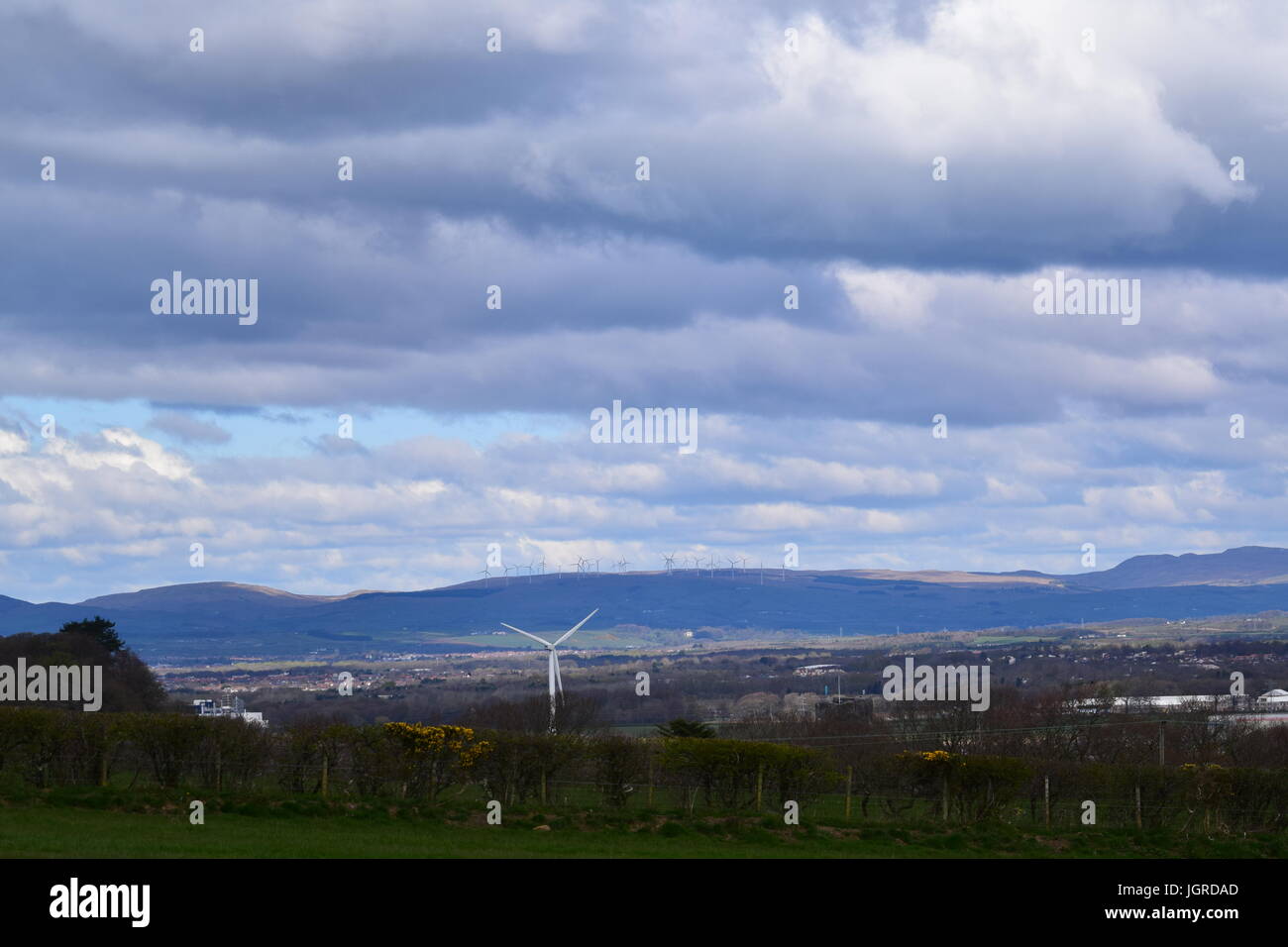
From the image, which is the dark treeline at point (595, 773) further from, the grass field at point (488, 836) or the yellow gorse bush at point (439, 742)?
the grass field at point (488, 836)

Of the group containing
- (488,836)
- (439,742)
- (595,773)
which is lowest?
(488,836)

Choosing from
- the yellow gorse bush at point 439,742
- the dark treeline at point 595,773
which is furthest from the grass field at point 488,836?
the yellow gorse bush at point 439,742

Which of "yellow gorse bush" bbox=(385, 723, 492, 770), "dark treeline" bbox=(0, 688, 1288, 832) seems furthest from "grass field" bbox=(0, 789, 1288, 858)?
"yellow gorse bush" bbox=(385, 723, 492, 770)

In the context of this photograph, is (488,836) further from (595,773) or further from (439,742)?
(595,773)

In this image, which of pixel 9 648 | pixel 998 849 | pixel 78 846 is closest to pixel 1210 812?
pixel 998 849

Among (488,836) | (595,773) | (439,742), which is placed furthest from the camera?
(595,773)

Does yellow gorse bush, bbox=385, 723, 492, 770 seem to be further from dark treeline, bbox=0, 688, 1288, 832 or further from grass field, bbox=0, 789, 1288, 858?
grass field, bbox=0, 789, 1288, 858

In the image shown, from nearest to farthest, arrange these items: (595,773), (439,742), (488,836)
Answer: (488,836)
(439,742)
(595,773)

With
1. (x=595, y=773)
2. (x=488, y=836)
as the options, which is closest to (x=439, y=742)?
(x=595, y=773)
